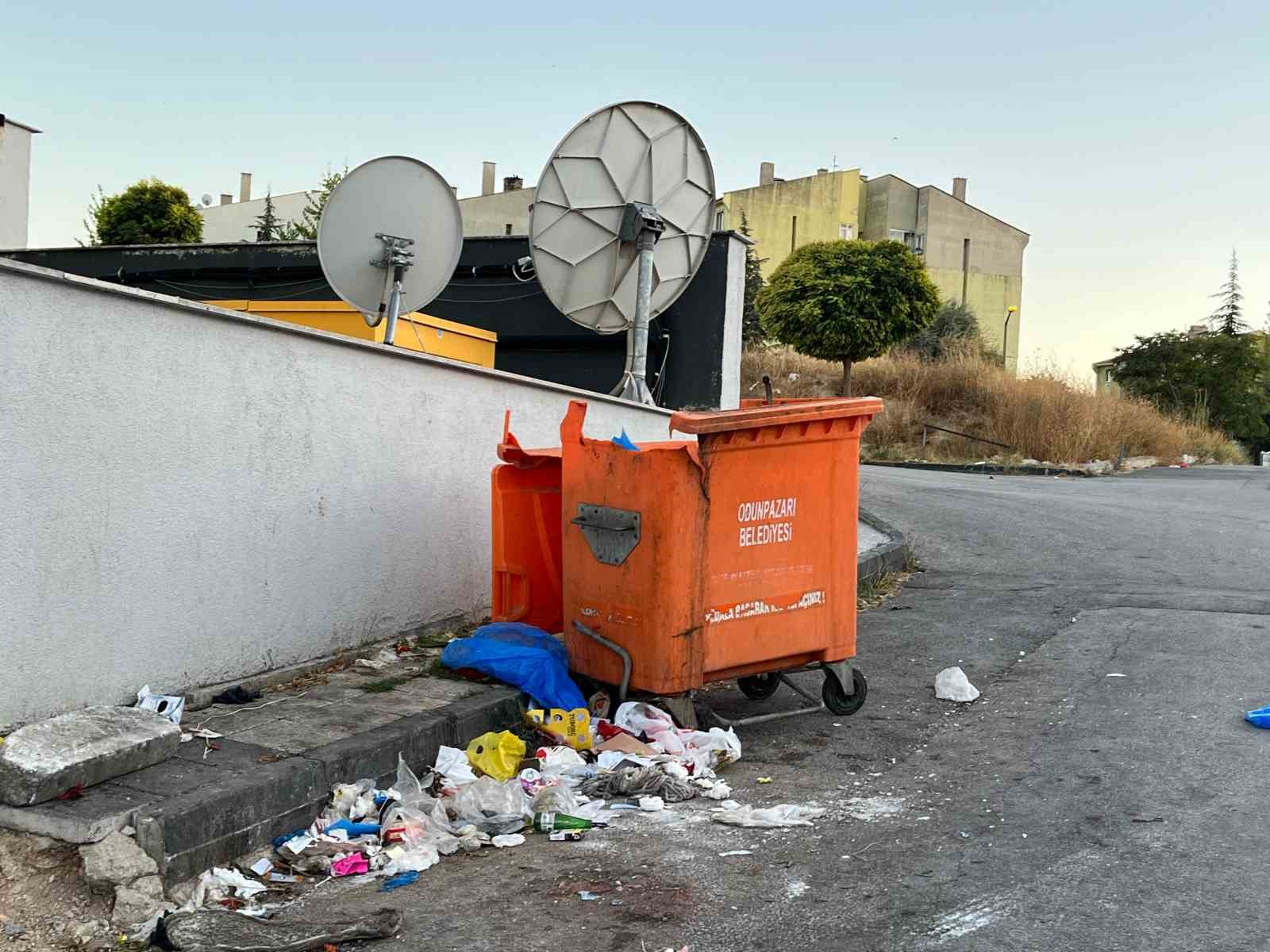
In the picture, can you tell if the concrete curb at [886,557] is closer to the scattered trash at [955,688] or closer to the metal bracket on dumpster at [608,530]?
the scattered trash at [955,688]

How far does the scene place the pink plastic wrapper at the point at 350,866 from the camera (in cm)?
362

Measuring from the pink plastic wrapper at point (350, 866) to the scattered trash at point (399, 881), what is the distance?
0.36 feet

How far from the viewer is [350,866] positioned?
3.64 metres

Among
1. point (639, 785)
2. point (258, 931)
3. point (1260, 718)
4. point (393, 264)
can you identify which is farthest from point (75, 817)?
point (393, 264)

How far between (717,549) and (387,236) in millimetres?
4263

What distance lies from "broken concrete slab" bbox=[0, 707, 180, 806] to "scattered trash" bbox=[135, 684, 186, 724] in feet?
0.94

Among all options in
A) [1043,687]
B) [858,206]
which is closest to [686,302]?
[1043,687]

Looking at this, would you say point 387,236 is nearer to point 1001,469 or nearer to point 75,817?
point 75,817

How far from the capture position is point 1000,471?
72.4 feet

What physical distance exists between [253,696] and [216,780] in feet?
4.09

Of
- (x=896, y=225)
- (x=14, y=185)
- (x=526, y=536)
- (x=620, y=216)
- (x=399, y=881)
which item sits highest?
(x=896, y=225)

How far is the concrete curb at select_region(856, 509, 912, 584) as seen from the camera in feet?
29.4

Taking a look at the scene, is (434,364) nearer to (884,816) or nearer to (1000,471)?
(884,816)

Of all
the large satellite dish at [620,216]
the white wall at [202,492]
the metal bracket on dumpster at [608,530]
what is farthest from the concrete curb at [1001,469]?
the metal bracket on dumpster at [608,530]
